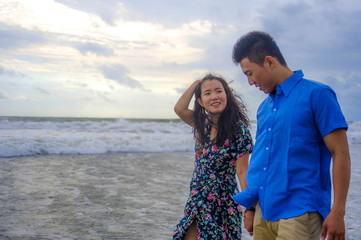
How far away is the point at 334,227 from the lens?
66.2 inches

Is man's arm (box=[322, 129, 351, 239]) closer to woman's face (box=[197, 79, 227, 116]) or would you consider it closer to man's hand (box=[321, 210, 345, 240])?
man's hand (box=[321, 210, 345, 240])

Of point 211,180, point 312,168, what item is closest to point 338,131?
point 312,168

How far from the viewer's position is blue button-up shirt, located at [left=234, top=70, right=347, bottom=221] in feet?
5.82

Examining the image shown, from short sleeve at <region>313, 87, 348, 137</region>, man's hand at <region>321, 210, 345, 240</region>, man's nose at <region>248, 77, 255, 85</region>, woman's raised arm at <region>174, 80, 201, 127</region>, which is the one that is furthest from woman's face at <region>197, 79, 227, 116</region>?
man's hand at <region>321, 210, 345, 240</region>

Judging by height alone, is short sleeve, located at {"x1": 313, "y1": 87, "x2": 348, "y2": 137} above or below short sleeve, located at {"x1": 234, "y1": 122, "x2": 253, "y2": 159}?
above

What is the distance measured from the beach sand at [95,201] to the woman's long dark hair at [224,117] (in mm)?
1866

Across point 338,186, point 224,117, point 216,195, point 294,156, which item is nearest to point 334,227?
point 338,186

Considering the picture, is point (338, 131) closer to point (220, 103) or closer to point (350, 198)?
point (220, 103)

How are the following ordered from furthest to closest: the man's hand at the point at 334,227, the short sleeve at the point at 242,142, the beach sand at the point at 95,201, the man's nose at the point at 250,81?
the beach sand at the point at 95,201, the short sleeve at the point at 242,142, the man's nose at the point at 250,81, the man's hand at the point at 334,227

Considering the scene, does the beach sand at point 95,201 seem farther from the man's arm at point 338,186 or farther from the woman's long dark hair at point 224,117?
the man's arm at point 338,186

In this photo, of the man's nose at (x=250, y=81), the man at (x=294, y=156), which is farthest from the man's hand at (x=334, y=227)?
the man's nose at (x=250, y=81)

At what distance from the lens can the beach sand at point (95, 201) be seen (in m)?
4.51

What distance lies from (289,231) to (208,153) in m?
1.15

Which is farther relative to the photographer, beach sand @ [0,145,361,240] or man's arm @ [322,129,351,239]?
beach sand @ [0,145,361,240]
